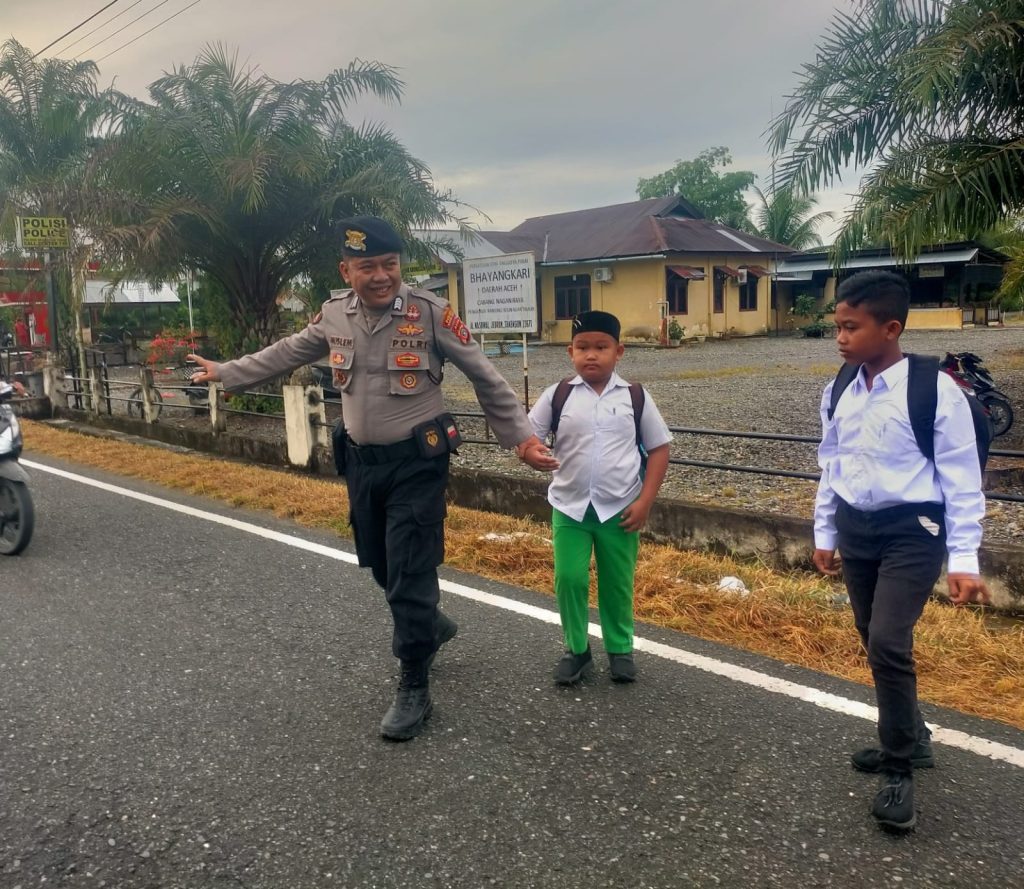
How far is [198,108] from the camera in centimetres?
1265

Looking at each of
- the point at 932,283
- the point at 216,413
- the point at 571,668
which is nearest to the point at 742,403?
the point at 216,413

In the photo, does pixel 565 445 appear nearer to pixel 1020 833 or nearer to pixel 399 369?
pixel 399 369

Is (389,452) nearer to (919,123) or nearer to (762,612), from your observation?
(762,612)

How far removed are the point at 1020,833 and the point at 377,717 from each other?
219 cm

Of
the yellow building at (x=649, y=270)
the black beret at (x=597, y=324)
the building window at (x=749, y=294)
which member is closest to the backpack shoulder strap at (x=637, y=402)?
the black beret at (x=597, y=324)

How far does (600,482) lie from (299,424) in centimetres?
611

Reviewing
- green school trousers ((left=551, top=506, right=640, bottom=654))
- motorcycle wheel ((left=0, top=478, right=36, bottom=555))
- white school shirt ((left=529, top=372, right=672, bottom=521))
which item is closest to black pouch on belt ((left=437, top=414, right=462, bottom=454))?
white school shirt ((left=529, top=372, right=672, bottom=521))

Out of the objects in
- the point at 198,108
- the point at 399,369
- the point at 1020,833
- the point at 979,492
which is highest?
the point at 198,108

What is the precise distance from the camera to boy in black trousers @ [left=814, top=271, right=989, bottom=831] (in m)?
2.66

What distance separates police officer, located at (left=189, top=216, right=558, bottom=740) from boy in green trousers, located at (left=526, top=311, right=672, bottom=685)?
0.22m

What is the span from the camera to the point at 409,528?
3.35m

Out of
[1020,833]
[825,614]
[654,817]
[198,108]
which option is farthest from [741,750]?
[198,108]

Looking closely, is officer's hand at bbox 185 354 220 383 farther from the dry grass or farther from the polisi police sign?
the polisi police sign

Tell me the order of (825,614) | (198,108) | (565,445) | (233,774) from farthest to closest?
(198,108) → (825,614) → (565,445) → (233,774)
